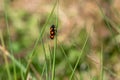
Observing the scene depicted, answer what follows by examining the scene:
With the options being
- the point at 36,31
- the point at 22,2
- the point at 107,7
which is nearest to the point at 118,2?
the point at 107,7

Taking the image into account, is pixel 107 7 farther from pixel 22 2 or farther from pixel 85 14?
pixel 22 2

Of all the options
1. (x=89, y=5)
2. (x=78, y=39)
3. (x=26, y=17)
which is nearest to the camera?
(x=78, y=39)

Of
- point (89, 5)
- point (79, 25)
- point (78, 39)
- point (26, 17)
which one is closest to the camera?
point (78, 39)

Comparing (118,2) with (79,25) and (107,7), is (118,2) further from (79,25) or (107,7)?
(79,25)

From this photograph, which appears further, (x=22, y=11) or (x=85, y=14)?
(x=22, y=11)

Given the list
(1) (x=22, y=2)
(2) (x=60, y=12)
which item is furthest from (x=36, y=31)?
(1) (x=22, y=2)

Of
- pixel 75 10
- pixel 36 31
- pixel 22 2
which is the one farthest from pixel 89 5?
pixel 22 2

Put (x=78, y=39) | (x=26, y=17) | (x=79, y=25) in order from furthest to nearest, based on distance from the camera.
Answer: (x=26, y=17) < (x=79, y=25) < (x=78, y=39)

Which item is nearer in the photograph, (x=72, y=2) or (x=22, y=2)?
(x=72, y=2)

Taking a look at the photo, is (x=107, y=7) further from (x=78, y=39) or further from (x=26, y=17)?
(x=26, y=17)
